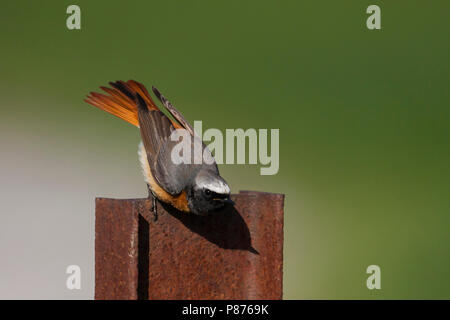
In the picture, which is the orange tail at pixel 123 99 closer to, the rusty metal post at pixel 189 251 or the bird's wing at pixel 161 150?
the bird's wing at pixel 161 150

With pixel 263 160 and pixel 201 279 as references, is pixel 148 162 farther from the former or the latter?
pixel 263 160

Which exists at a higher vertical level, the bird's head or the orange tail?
the orange tail

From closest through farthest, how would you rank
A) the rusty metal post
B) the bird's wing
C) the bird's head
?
the rusty metal post, the bird's head, the bird's wing

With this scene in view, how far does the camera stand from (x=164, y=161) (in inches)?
153

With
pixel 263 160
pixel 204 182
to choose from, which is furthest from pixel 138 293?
pixel 263 160

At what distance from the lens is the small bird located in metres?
3.12

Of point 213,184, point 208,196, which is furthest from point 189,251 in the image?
point 213,184

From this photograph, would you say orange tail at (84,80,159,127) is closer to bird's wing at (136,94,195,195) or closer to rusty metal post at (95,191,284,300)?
bird's wing at (136,94,195,195)

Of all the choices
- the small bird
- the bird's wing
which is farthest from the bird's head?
the bird's wing

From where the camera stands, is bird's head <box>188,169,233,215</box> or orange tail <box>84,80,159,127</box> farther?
orange tail <box>84,80,159,127</box>

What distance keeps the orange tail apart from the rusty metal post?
1579mm

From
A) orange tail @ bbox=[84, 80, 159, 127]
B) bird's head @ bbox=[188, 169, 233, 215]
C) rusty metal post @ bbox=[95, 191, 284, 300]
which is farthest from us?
orange tail @ bbox=[84, 80, 159, 127]

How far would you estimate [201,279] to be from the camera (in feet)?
9.74

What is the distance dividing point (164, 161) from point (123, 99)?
87cm
